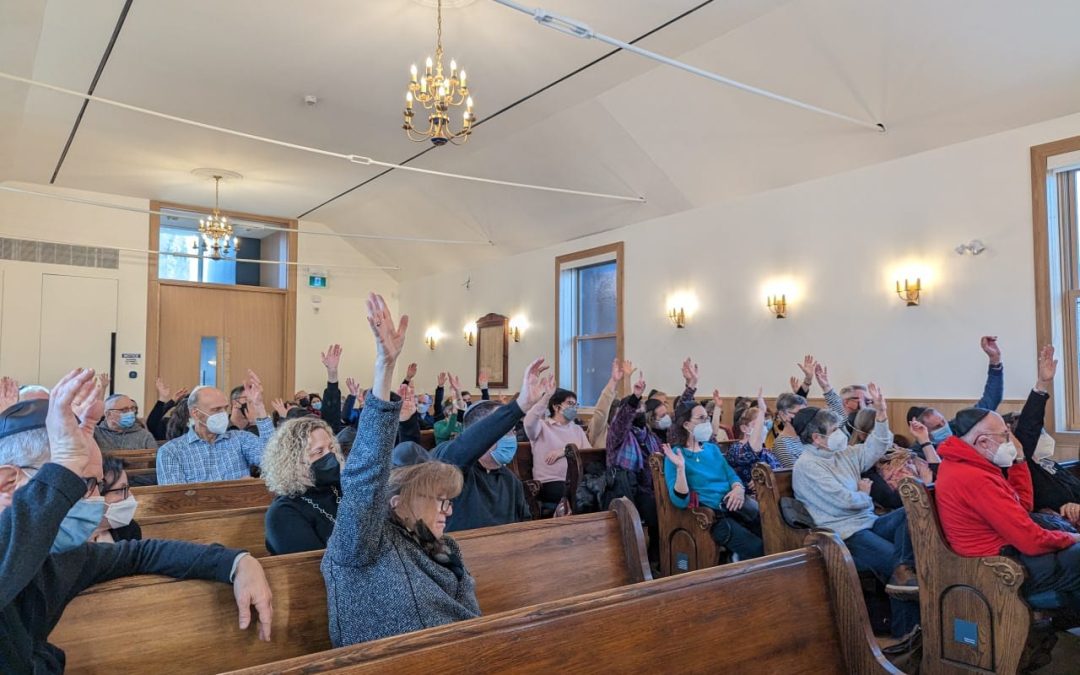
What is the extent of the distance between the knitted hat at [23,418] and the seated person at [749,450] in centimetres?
366

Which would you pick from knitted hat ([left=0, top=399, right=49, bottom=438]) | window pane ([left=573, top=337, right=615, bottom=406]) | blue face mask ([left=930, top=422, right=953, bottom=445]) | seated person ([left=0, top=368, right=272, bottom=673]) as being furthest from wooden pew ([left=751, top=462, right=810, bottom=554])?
window pane ([left=573, top=337, right=615, bottom=406])

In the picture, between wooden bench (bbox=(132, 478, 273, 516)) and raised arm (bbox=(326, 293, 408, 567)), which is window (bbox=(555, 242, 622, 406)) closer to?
wooden bench (bbox=(132, 478, 273, 516))

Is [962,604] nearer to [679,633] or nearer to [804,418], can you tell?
[804,418]

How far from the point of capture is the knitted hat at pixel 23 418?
137 centimetres

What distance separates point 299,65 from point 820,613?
6.38m

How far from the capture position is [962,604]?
282 cm

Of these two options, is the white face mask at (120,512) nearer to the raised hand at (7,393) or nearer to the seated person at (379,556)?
the seated person at (379,556)

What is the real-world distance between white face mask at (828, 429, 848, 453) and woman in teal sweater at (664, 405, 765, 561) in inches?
24.0

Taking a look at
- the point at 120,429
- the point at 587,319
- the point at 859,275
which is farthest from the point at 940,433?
the point at 587,319

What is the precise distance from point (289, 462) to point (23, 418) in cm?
96

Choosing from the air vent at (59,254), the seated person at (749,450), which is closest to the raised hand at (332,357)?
the seated person at (749,450)

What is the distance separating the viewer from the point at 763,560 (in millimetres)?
1808

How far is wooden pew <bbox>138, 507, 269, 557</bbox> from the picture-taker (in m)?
2.47

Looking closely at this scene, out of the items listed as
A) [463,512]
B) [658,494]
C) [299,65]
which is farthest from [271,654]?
[299,65]
